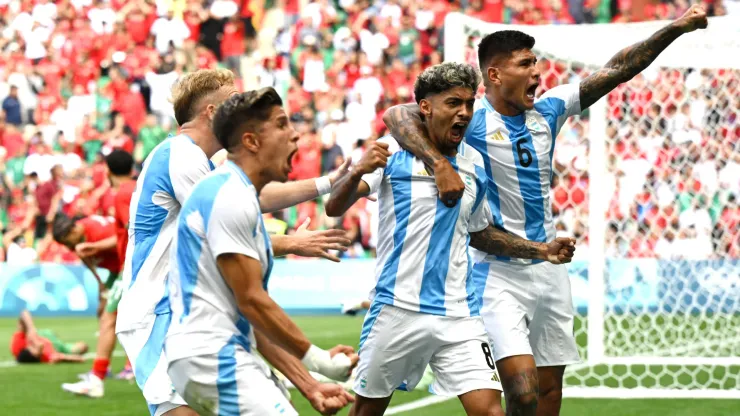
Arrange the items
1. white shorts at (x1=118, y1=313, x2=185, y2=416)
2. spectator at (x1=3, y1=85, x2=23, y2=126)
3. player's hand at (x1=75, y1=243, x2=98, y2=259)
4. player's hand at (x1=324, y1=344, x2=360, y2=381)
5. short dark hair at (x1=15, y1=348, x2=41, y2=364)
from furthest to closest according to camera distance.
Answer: spectator at (x1=3, y1=85, x2=23, y2=126)
short dark hair at (x1=15, y1=348, x2=41, y2=364)
player's hand at (x1=75, y1=243, x2=98, y2=259)
white shorts at (x1=118, y1=313, x2=185, y2=416)
player's hand at (x1=324, y1=344, x2=360, y2=381)

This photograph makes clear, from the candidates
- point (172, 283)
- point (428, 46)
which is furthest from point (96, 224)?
point (428, 46)

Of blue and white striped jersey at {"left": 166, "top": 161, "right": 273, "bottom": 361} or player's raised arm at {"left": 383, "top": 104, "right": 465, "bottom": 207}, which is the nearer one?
blue and white striped jersey at {"left": 166, "top": 161, "right": 273, "bottom": 361}

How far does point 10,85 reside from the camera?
23.8 metres

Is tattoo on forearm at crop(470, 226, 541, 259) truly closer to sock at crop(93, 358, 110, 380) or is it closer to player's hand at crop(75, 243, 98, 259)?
sock at crop(93, 358, 110, 380)

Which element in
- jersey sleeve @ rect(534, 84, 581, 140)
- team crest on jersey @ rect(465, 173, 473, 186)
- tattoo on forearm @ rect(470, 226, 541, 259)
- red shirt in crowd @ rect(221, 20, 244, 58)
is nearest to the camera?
team crest on jersey @ rect(465, 173, 473, 186)

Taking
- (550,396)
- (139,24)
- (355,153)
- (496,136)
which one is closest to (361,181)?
(496,136)

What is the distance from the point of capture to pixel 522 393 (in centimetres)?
598

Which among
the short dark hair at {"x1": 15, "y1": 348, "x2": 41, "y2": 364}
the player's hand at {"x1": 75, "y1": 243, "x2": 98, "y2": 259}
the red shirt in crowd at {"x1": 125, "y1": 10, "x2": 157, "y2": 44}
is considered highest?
the red shirt in crowd at {"x1": 125, "y1": 10, "x2": 157, "y2": 44}

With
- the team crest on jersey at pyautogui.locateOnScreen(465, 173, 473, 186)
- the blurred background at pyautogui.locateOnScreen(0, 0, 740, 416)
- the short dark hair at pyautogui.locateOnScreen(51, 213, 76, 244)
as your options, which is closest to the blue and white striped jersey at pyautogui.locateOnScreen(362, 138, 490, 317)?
the team crest on jersey at pyautogui.locateOnScreen(465, 173, 473, 186)

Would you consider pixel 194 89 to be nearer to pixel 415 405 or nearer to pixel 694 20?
pixel 694 20

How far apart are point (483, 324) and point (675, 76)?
27.1ft

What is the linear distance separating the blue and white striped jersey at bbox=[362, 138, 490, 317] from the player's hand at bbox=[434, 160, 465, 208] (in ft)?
0.27

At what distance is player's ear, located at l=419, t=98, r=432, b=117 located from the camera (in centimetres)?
577

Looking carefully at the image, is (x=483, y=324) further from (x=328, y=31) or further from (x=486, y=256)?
(x=328, y=31)
